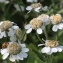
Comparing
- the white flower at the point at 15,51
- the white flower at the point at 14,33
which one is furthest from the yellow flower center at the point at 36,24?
the white flower at the point at 15,51

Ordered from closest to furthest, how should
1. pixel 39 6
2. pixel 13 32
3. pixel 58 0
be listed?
pixel 13 32, pixel 39 6, pixel 58 0

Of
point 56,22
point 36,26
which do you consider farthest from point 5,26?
point 56,22

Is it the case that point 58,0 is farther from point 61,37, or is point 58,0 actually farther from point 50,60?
point 50,60

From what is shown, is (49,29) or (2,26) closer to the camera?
(2,26)

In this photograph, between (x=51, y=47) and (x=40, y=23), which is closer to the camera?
(x=51, y=47)

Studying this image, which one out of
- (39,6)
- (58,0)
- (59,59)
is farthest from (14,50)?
(58,0)

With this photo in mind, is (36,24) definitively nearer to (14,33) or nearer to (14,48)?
(14,33)

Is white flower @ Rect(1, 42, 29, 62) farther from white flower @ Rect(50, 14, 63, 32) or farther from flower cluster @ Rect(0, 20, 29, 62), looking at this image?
white flower @ Rect(50, 14, 63, 32)
